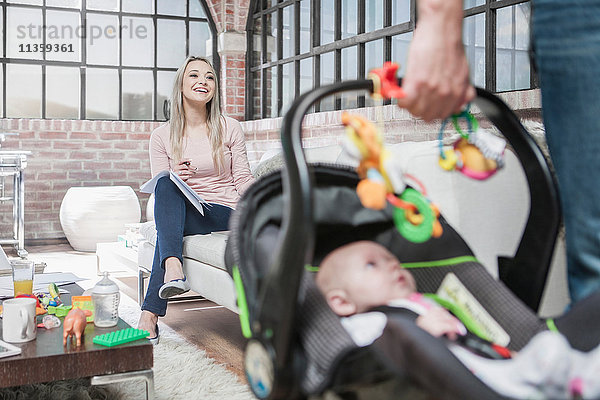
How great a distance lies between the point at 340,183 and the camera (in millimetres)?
906

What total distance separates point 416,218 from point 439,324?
0.14 metres

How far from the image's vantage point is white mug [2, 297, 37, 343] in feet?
5.69

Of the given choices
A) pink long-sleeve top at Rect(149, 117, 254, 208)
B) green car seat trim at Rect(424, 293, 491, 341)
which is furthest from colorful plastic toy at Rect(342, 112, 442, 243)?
pink long-sleeve top at Rect(149, 117, 254, 208)

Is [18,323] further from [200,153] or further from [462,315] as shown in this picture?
[200,153]

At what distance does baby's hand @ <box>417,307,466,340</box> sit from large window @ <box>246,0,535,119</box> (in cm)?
234

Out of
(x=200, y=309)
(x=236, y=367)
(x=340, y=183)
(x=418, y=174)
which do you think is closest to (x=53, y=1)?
(x=200, y=309)

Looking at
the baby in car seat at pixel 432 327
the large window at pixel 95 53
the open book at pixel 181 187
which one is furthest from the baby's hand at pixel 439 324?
the large window at pixel 95 53

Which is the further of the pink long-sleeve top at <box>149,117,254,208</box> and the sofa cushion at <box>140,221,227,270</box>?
the pink long-sleeve top at <box>149,117,254,208</box>

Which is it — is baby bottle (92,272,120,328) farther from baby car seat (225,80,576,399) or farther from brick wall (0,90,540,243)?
brick wall (0,90,540,243)

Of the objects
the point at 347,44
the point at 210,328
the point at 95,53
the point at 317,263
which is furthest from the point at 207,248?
the point at 95,53

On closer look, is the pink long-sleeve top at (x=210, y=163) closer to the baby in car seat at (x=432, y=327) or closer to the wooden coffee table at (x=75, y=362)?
the wooden coffee table at (x=75, y=362)

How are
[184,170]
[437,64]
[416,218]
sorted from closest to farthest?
1. [437,64]
2. [416,218]
3. [184,170]

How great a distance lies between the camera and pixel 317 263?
3.08 feet

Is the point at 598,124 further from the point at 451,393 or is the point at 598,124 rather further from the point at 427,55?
the point at 451,393
